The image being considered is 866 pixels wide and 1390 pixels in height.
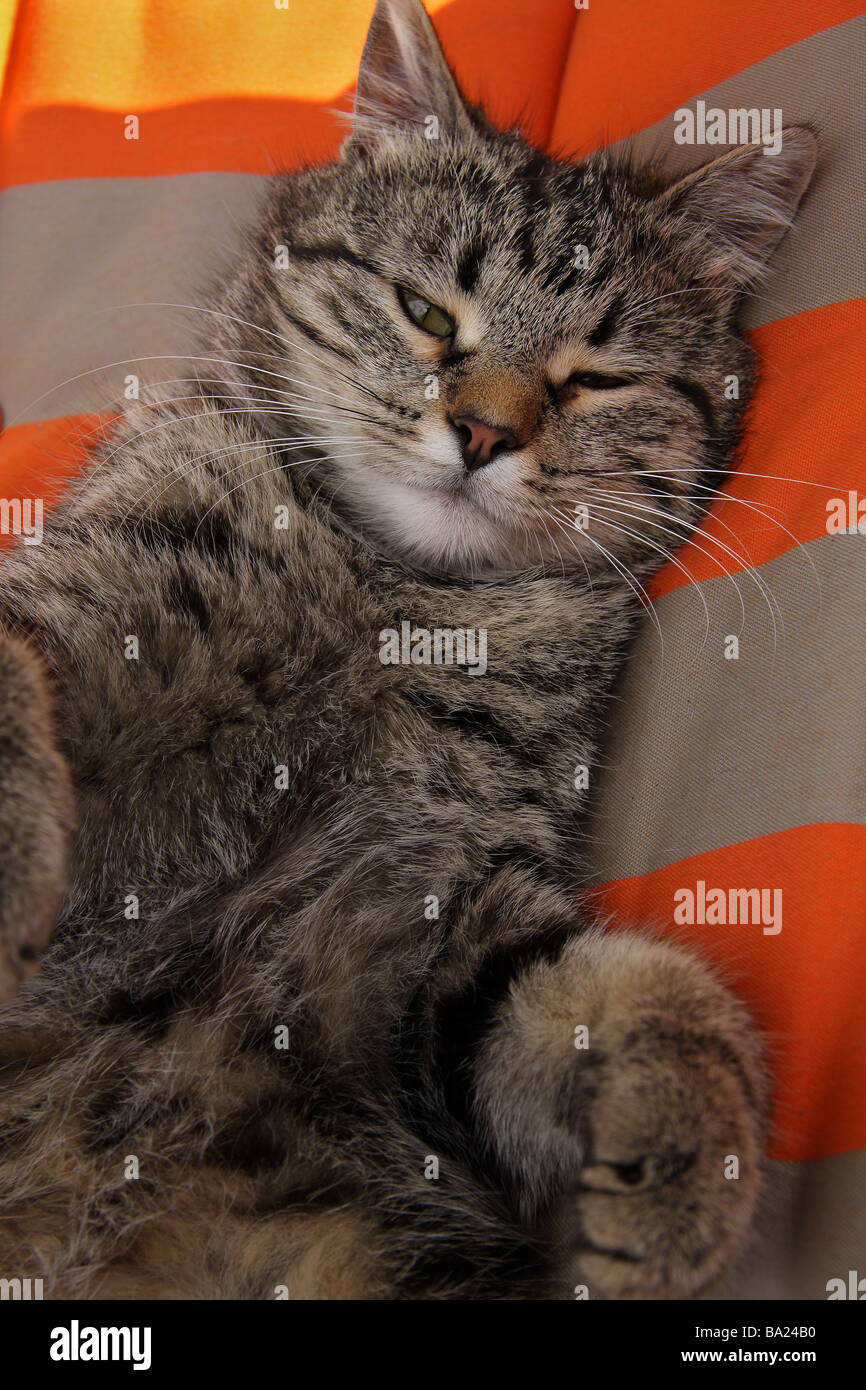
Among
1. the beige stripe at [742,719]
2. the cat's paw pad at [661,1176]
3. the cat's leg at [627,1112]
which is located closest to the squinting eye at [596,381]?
the beige stripe at [742,719]

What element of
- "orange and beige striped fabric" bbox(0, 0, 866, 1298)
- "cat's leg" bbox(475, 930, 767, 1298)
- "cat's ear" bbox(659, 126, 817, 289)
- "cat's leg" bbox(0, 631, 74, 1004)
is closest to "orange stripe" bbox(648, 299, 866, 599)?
"orange and beige striped fabric" bbox(0, 0, 866, 1298)

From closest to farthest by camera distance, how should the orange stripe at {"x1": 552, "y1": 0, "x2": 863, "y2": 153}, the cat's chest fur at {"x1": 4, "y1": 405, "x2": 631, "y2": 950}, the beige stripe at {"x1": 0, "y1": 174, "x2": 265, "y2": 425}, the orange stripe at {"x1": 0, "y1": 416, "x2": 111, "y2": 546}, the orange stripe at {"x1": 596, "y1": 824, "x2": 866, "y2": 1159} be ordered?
the orange stripe at {"x1": 596, "y1": 824, "x2": 866, "y2": 1159} < the cat's chest fur at {"x1": 4, "y1": 405, "x2": 631, "y2": 950} < the orange stripe at {"x1": 552, "y1": 0, "x2": 863, "y2": 153} < the orange stripe at {"x1": 0, "y1": 416, "x2": 111, "y2": 546} < the beige stripe at {"x1": 0, "y1": 174, "x2": 265, "y2": 425}

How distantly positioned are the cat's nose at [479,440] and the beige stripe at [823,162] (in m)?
0.47

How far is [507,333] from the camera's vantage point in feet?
4.23

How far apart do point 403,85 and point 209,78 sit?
68 centimetres

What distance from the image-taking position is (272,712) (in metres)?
1.19

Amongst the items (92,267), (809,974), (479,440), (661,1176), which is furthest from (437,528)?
(92,267)

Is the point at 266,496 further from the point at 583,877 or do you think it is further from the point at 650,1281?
the point at 650,1281

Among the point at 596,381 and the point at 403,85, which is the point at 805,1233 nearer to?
the point at 596,381

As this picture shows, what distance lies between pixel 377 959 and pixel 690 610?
575 mm

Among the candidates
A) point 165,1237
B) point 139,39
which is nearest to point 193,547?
point 165,1237

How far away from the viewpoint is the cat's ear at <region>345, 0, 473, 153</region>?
1.45 m

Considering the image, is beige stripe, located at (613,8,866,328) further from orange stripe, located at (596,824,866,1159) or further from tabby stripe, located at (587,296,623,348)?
orange stripe, located at (596,824,866,1159)

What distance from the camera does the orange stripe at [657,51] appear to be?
147 cm
